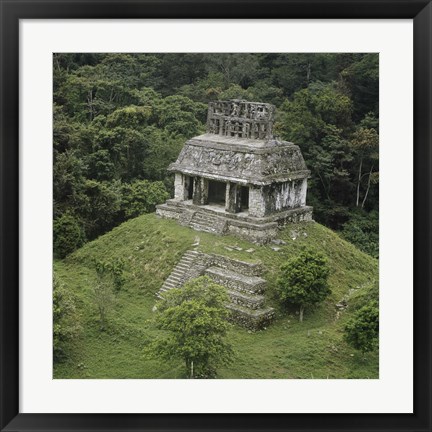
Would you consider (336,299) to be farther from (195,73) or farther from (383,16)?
(195,73)

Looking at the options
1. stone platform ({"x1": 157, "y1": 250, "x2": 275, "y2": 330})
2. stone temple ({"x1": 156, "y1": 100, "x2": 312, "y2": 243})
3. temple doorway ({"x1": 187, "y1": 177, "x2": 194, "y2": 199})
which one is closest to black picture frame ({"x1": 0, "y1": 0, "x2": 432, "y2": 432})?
stone platform ({"x1": 157, "y1": 250, "x2": 275, "y2": 330})

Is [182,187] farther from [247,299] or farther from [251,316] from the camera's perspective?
[251,316]

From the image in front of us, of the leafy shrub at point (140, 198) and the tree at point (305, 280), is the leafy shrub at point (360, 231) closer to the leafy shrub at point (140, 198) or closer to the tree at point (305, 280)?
the tree at point (305, 280)

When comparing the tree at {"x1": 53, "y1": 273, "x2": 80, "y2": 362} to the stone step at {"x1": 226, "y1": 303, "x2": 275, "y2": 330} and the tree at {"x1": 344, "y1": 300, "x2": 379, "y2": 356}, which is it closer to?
the stone step at {"x1": 226, "y1": 303, "x2": 275, "y2": 330}

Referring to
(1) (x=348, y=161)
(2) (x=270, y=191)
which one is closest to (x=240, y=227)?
(2) (x=270, y=191)

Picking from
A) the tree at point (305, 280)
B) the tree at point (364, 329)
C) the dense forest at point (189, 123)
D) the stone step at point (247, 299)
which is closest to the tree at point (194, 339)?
the tree at point (364, 329)

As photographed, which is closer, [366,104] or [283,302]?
[283,302]

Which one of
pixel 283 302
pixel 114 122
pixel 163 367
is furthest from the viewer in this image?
pixel 114 122
